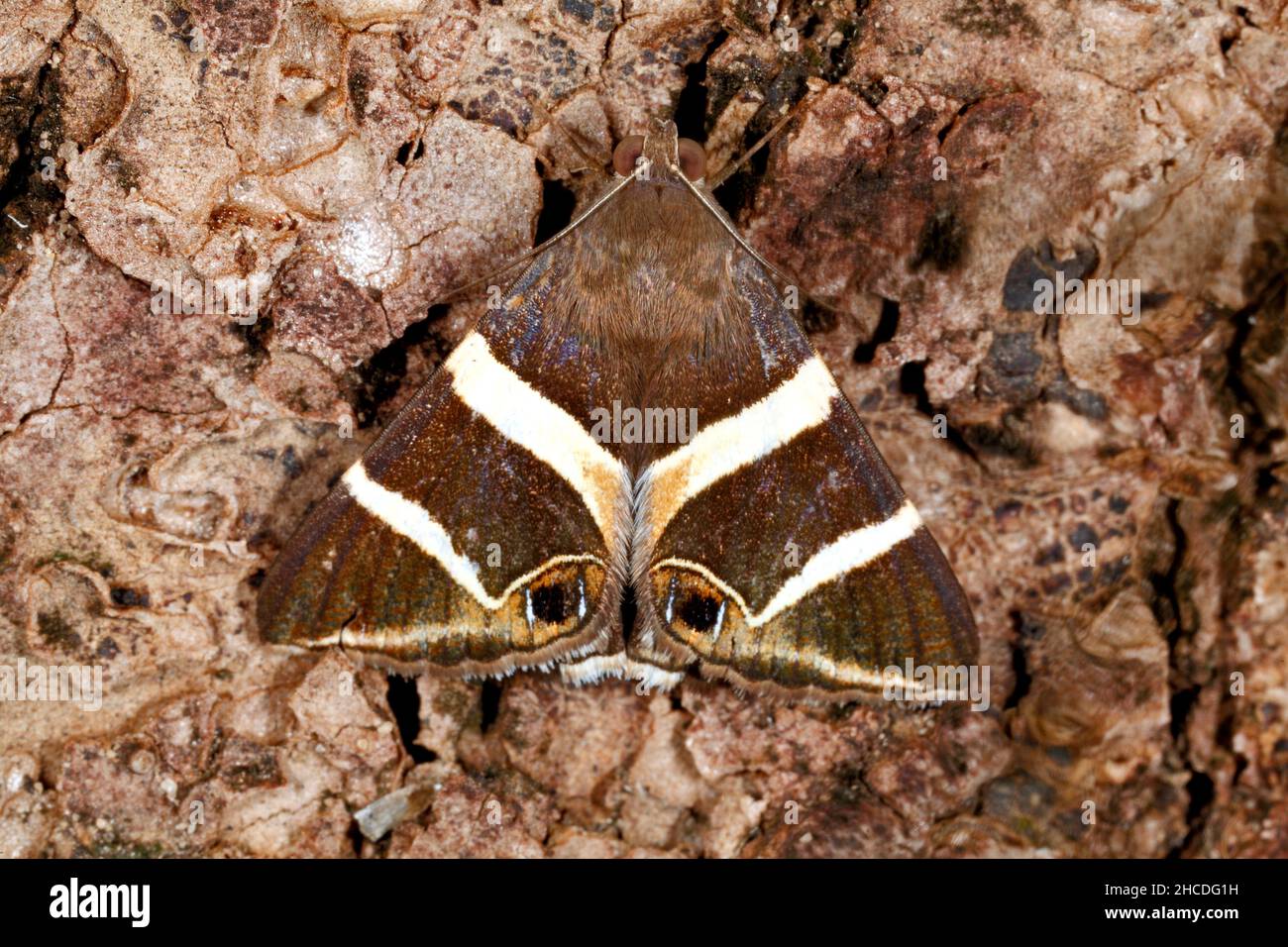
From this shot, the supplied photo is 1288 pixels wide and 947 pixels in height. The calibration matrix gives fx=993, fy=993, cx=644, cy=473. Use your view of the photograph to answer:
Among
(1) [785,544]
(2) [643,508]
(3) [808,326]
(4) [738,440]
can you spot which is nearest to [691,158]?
(3) [808,326]

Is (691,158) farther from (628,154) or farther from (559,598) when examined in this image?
(559,598)

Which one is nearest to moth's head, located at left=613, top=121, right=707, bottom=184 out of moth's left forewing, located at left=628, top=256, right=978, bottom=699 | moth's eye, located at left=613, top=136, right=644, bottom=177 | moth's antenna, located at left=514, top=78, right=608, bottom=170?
moth's eye, located at left=613, top=136, right=644, bottom=177

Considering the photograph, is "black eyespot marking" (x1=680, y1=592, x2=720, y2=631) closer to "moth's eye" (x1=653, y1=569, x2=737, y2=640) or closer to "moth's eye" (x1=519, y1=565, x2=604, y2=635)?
"moth's eye" (x1=653, y1=569, x2=737, y2=640)

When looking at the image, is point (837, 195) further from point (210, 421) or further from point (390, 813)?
point (390, 813)

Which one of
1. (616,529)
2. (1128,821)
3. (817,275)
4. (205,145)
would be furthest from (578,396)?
(1128,821)

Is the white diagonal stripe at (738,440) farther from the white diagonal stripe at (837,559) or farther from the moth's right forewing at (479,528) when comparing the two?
the white diagonal stripe at (837,559)
